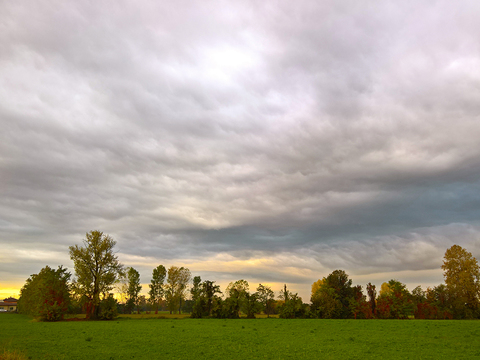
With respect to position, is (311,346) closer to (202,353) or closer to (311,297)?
(202,353)

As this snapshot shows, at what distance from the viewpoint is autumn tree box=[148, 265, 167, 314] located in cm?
11294

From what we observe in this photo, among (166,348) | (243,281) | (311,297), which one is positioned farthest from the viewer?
(243,281)

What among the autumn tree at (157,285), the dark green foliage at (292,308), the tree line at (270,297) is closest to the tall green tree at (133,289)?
the autumn tree at (157,285)

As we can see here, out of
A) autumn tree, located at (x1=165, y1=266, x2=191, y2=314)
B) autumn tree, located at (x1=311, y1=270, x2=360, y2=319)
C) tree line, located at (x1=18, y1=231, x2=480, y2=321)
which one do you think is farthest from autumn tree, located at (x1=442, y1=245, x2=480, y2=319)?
autumn tree, located at (x1=165, y1=266, x2=191, y2=314)

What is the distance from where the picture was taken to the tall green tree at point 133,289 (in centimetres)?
11362

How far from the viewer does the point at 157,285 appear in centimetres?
11369

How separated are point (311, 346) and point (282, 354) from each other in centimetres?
467

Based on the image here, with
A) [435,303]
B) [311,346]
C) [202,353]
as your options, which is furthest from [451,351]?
[435,303]

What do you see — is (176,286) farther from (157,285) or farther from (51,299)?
(51,299)

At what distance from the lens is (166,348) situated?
23.1 metres

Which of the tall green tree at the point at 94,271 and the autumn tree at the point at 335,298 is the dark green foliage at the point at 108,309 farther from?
the autumn tree at the point at 335,298

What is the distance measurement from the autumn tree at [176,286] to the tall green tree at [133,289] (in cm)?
1550

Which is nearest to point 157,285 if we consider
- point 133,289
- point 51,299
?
point 133,289

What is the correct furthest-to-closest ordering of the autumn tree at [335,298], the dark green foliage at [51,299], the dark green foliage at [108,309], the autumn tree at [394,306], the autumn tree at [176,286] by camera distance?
the autumn tree at [176,286] → the autumn tree at [335,298] → the autumn tree at [394,306] → the dark green foliage at [108,309] → the dark green foliage at [51,299]
